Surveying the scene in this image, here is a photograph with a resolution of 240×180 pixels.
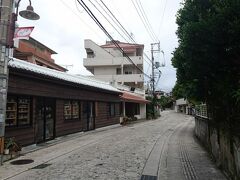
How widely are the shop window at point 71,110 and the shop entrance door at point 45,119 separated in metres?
1.65

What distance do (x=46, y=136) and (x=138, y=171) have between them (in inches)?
297

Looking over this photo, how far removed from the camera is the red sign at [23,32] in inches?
320

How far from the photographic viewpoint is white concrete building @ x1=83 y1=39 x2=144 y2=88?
42938 millimetres

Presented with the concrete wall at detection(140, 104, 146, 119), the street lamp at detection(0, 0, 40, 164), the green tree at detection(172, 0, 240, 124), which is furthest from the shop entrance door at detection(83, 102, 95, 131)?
the concrete wall at detection(140, 104, 146, 119)

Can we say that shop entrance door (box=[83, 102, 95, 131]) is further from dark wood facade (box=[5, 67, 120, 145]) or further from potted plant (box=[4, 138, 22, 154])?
potted plant (box=[4, 138, 22, 154])

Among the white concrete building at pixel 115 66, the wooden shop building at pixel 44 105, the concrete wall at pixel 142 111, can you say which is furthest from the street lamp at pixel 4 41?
the concrete wall at pixel 142 111

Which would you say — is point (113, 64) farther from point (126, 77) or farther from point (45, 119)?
point (45, 119)

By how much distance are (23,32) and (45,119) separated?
6608 millimetres

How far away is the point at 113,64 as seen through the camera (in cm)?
4441

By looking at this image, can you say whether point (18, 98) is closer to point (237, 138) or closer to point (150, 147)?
point (150, 147)

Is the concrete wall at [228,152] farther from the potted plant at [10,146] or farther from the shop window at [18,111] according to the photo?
the shop window at [18,111]

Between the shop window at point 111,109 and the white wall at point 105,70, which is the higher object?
the white wall at point 105,70

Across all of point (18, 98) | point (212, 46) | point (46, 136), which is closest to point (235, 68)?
point (212, 46)

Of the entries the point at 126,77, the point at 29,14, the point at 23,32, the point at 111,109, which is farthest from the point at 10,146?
the point at 126,77
